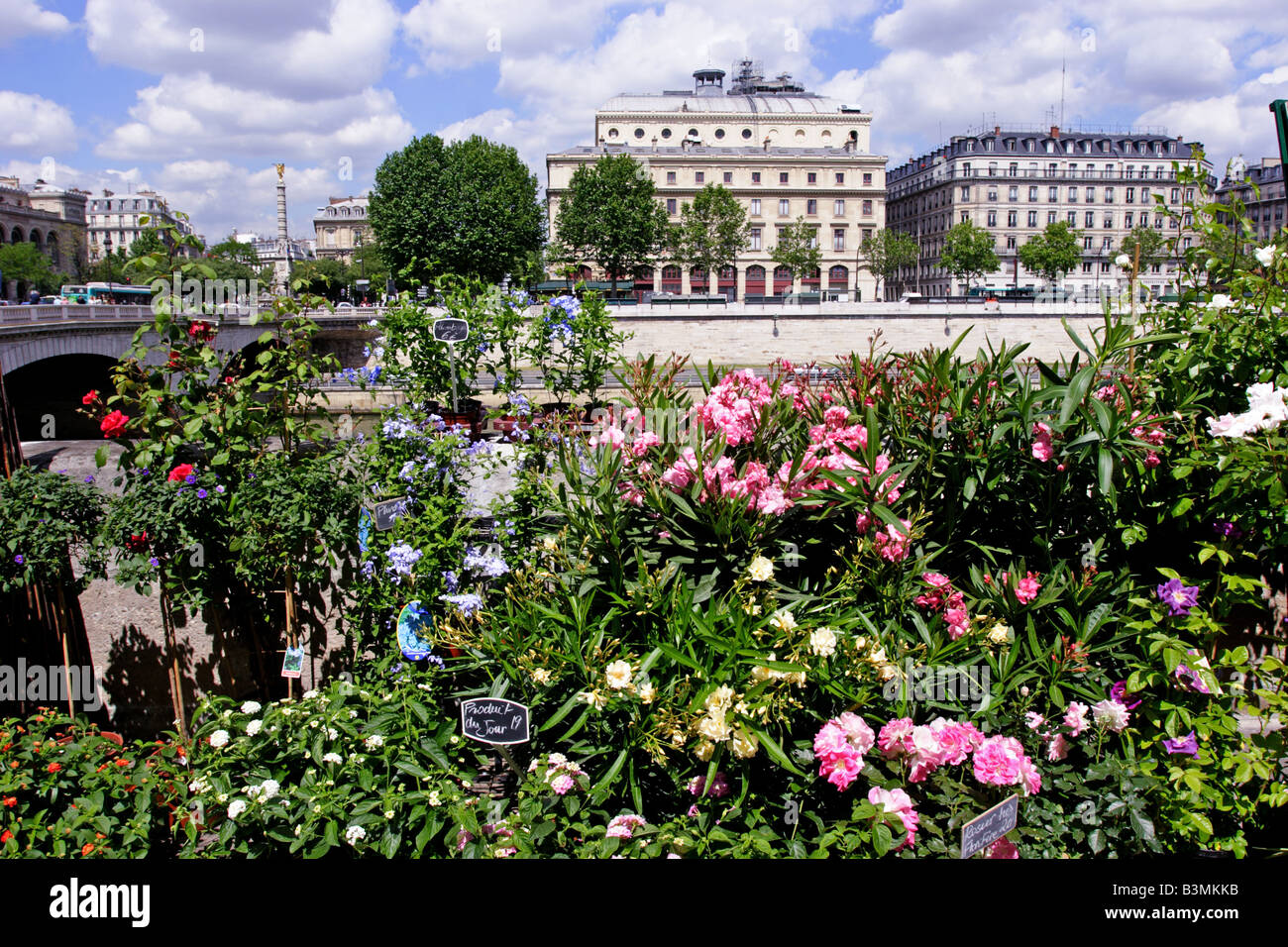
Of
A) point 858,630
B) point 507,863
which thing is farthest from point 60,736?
point 858,630

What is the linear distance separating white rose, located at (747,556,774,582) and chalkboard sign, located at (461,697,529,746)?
82cm

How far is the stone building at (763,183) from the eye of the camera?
6384 cm

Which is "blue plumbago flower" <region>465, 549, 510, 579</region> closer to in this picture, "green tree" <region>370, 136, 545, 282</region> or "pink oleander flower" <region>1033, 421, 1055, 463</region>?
"pink oleander flower" <region>1033, 421, 1055, 463</region>

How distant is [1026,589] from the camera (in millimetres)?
2926

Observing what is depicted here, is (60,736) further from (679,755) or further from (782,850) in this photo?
(782,850)

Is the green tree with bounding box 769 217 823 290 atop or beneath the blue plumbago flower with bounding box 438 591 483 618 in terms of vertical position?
atop

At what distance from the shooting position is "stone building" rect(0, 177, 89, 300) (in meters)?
81.0

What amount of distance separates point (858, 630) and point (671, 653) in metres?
0.67

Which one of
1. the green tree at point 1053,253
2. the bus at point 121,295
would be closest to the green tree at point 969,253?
the green tree at point 1053,253

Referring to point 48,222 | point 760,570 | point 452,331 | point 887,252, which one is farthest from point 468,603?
point 48,222

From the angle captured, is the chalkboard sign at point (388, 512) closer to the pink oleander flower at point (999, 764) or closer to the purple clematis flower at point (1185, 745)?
the pink oleander flower at point (999, 764)

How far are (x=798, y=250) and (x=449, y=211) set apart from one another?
23.5 m

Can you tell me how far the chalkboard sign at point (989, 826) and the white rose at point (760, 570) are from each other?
0.89 meters

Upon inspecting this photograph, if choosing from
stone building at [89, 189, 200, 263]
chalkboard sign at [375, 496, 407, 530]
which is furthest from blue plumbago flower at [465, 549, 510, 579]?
stone building at [89, 189, 200, 263]
